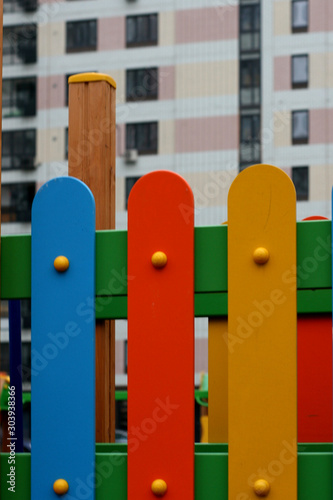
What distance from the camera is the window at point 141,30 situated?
29.8 m

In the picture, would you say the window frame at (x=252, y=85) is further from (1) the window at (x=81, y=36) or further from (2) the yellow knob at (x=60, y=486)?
(2) the yellow knob at (x=60, y=486)

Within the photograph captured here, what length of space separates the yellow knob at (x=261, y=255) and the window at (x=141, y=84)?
2685cm

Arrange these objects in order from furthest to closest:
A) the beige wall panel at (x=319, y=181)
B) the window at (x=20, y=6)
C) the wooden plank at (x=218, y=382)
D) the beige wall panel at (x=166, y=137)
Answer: the window at (x=20, y=6)
the beige wall panel at (x=166, y=137)
the beige wall panel at (x=319, y=181)
the wooden plank at (x=218, y=382)

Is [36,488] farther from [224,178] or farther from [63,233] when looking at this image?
[224,178]

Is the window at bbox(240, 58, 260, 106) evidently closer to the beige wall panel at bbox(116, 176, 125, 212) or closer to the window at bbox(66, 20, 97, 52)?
the beige wall panel at bbox(116, 176, 125, 212)

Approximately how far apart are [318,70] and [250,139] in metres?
3.12

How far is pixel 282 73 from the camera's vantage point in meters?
28.6

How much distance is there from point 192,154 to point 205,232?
25923 mm

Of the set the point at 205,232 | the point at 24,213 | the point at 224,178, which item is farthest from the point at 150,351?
the point at 24,213

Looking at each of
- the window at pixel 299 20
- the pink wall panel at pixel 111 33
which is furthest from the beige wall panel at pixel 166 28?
the window at pixel 299 20

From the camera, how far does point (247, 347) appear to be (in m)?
3.20

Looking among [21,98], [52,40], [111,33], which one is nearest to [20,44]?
[52,40]

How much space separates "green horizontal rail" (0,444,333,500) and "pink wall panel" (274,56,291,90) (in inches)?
1034

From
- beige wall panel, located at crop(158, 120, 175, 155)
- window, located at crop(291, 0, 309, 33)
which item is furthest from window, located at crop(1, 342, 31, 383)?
window, located at crop(291, 0, 309, 33)
